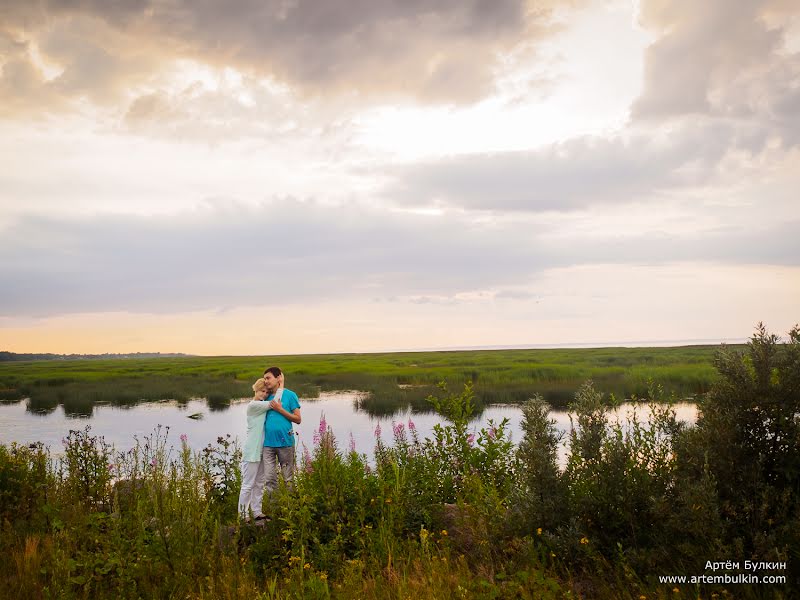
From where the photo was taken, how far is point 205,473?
893cm

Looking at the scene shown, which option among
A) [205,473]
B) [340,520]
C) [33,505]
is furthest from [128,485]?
[340,520]

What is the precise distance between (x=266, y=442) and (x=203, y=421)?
64.3 feet

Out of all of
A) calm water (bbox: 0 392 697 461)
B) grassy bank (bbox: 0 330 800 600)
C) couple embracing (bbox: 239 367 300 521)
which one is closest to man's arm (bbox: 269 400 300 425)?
couple embracing (bbox: 239 367 300 521)

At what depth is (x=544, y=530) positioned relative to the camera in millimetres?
5156

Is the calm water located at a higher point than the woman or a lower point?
lower

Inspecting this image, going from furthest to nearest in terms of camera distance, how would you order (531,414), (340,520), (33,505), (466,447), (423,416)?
(423,416), (33,505), (466,447), (340,520), (531,414)

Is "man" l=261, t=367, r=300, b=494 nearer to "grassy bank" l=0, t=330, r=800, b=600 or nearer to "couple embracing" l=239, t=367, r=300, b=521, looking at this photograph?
"couple embracing" l=239, t=367, r=300, b=521

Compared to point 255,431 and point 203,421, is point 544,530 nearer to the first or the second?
point 255,431

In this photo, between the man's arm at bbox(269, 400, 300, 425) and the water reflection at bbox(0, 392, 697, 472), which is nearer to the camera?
the man's arm at bbox(269, 400, 300, 425)

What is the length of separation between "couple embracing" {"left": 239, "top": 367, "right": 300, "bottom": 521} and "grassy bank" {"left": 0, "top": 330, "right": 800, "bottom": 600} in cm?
98

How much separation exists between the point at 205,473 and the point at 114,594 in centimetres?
366

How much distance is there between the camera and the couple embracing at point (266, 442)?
8125 millimetres

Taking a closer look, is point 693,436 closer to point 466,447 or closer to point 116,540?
point 466,447

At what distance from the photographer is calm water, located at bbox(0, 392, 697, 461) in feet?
67.1
